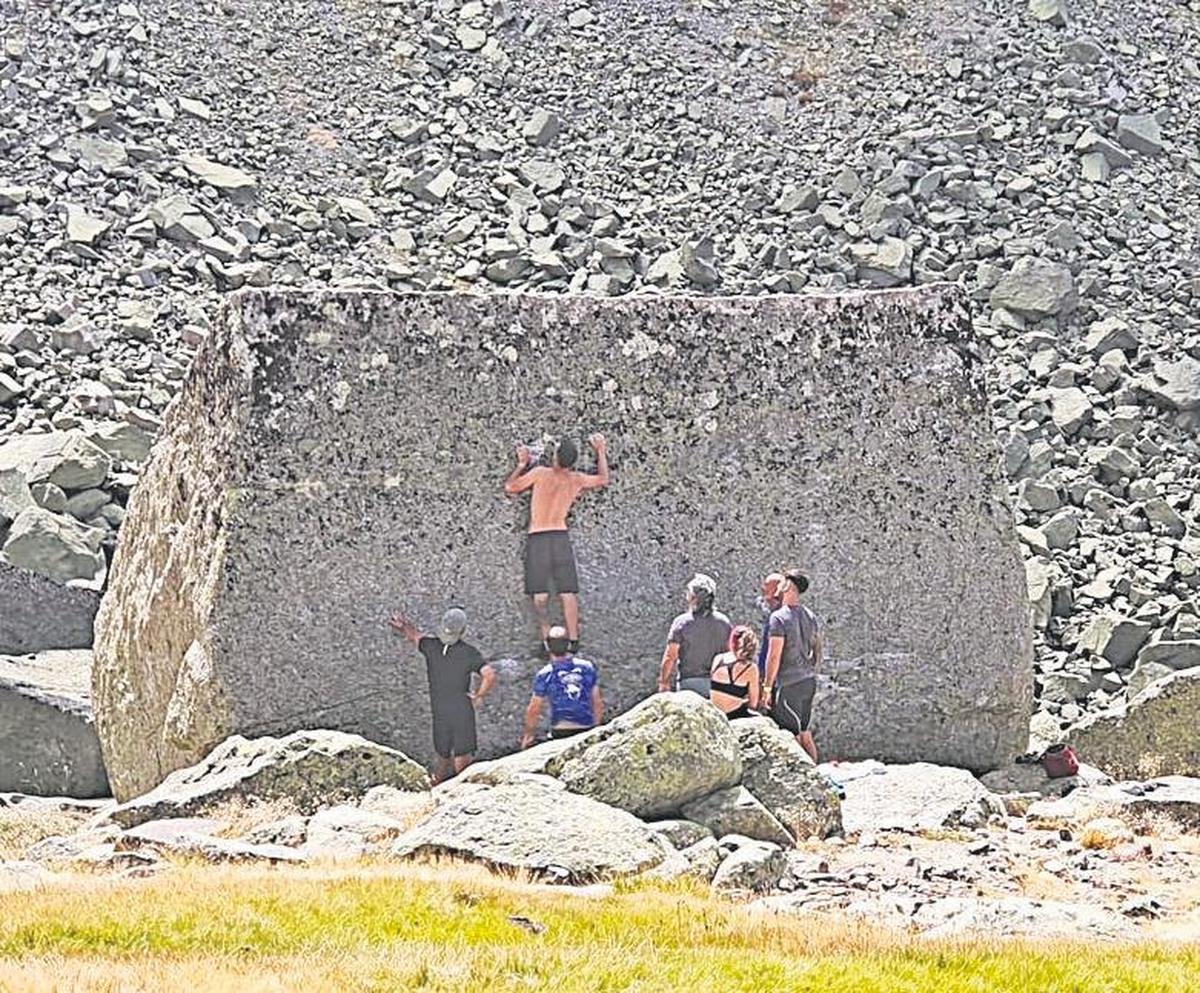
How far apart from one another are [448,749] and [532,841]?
324cm

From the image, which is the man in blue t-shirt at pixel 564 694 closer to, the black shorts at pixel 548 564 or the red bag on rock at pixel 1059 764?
the black shorts at pixel 548 564

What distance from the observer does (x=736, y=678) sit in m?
11.7

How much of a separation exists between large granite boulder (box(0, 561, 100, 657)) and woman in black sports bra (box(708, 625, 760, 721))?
395 inches

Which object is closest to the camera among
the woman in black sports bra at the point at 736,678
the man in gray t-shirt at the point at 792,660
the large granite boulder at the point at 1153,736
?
the woman in black sports bra at the point at 736,678

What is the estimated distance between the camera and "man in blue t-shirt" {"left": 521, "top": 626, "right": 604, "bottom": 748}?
1163cm

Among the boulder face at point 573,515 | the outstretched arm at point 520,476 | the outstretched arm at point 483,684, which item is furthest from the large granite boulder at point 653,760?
the outstretched arm at point 520,476

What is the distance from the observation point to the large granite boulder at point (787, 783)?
406 inches

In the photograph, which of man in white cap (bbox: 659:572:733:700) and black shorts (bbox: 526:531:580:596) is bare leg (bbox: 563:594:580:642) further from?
man in white cap (bbox: 659:572:733:700)

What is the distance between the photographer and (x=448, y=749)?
39.4ft

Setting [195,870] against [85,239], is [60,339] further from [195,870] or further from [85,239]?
[195,870]

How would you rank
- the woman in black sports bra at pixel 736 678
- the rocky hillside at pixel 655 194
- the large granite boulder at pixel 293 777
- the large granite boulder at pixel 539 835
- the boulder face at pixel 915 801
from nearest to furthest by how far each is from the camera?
the large granite boulder at pixel 539 835 < the large granite boulder at pixel 293 777 < the boulder face at pixel 915 801 < the woman in black sports bra at pixel 736 678 < the rocky hillside at pixel 655 194

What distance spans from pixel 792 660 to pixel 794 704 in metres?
0.32

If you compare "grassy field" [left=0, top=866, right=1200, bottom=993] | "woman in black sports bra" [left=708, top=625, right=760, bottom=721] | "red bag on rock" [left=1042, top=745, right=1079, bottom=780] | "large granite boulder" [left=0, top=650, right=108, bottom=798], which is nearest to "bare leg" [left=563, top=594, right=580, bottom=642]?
"woman in black sports bra" [left=708, top=625, right=760, bottom=721]

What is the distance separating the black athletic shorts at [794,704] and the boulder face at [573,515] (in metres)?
0.94
